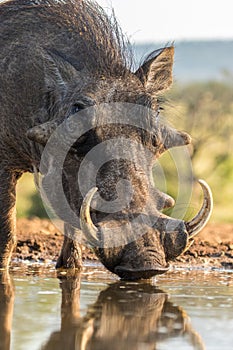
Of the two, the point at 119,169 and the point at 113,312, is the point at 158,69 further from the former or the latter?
the point at 113,312

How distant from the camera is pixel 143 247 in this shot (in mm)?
4953

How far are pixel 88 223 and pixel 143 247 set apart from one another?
0.34 m

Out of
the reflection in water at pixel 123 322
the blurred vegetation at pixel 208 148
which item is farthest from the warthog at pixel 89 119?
the blurred vegetation at pixel 208 148

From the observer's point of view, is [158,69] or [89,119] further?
[158,69]

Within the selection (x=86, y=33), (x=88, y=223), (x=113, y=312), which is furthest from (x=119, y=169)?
(x=86, y=33)

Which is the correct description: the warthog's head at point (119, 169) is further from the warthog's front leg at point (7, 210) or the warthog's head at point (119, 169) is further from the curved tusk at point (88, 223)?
the warthog's front leg at point (7, 210)

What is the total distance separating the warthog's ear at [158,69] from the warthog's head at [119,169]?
2.7 inches

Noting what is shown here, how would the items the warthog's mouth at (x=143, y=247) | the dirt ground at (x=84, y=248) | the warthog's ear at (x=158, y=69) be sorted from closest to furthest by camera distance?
1. the warthog's mouth at (x=143, y=247)
2. the warthog's ear at (x=158, y=69)
3. the dirt ground at (x=84, y=248)

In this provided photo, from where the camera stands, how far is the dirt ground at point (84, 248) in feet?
23.4

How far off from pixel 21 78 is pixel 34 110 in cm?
26

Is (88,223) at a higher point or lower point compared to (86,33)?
lower

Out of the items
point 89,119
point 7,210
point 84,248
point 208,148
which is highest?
point 89,119

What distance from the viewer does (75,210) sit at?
5.72 m

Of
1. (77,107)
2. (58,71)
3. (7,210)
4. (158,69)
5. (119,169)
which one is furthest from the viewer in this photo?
(7,210)
